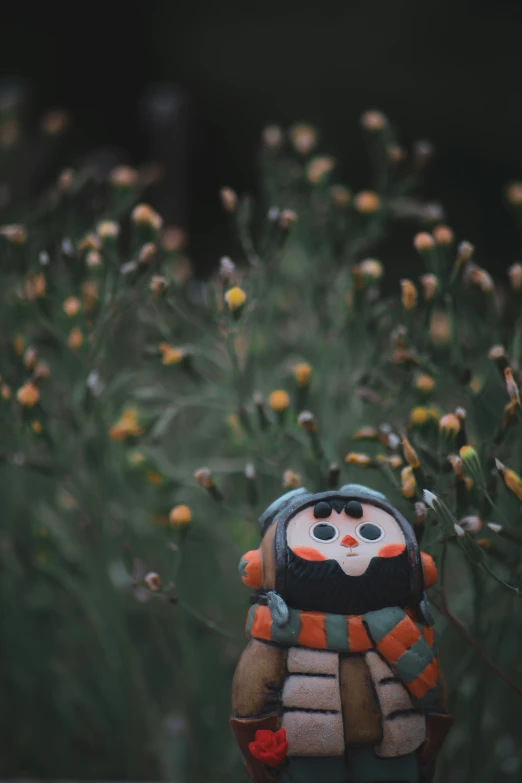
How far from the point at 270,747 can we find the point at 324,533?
A: 0.25 m

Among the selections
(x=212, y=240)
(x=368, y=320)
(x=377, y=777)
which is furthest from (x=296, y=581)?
(x=212, y=240)

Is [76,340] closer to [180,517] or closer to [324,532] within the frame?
[180,517]

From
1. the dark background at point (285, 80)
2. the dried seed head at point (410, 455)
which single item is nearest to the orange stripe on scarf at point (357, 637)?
the dried seed head at point (410, 455)

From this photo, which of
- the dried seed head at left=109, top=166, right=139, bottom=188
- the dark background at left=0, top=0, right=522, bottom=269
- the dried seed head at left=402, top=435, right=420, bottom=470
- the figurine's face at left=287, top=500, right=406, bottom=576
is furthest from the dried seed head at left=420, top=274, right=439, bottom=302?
the dark background at left=0, top=0, right=522, bottom=269

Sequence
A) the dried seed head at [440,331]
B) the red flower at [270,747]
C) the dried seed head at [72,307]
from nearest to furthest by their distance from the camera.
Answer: the red flower at [270,747] → the dried seed head at [72,307] → the dried seed head at [440,331]

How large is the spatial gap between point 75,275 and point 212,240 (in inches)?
106

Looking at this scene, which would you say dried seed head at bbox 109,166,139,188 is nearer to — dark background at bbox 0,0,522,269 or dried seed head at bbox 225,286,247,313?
dried seed head at bbox 225,286,247,313

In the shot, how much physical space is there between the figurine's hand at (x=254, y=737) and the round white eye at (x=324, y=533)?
0.21 metres

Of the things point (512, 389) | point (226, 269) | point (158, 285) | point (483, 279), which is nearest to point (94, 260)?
point (158, 285)

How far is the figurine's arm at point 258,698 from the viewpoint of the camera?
1.02 metres

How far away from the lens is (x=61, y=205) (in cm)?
176

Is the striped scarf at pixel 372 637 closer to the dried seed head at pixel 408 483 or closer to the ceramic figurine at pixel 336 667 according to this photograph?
the ceramic figurine at pixel 336 667

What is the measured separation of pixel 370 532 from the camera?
41.5 inches

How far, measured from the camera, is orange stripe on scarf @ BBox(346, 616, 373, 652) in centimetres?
102
